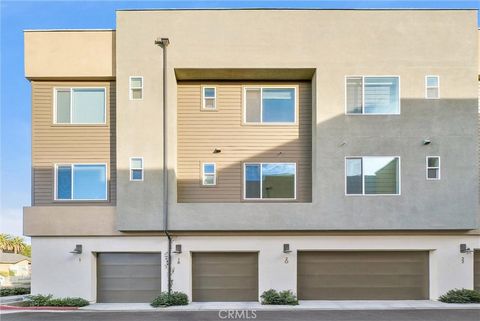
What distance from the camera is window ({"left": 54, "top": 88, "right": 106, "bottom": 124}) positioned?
13.4 meters

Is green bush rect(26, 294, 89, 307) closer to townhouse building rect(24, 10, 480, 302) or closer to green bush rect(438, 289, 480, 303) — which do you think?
townhouse building rect(24, 10, 480, 302)

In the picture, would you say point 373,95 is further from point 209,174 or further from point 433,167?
point 209,174

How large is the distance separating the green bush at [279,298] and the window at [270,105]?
5708mm

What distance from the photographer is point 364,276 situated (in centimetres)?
1316

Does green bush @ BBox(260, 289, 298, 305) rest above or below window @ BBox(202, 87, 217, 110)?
below

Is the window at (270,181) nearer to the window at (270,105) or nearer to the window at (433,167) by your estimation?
the window at (270,105)

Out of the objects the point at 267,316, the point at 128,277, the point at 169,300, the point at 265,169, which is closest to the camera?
the point at 267,316

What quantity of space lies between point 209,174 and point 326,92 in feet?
15.7

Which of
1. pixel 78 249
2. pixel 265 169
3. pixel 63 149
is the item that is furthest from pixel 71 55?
pixel 265 169

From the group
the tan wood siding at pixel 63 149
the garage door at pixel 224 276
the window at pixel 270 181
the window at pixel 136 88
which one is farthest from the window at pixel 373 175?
the tan wood siding at pixel 63 149

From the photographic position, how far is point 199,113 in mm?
13633

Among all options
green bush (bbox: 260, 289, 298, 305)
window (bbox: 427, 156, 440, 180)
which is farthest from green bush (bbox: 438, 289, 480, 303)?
green bush (bbox: 260, 289, 298, 305)

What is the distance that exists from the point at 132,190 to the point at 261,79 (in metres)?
5.78

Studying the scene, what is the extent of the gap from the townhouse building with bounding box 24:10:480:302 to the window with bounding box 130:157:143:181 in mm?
73
